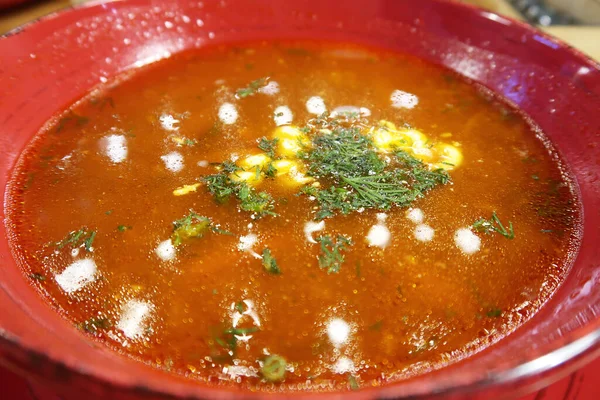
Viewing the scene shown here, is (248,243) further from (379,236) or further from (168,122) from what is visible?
(168,122)

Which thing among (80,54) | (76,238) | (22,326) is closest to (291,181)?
(76,238)

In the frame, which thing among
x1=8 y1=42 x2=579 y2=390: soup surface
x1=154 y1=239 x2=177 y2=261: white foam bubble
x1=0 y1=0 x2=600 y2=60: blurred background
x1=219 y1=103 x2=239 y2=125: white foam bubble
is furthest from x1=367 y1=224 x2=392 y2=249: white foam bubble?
x1=0 y1=0 x2=600 y2=60: blurred background

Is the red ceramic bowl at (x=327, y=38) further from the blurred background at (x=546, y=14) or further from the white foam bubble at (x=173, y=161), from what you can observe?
the blurred background at (x=546, y=14)

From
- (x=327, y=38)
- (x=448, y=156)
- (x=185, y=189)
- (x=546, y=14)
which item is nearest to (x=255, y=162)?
(x=185, y=189)

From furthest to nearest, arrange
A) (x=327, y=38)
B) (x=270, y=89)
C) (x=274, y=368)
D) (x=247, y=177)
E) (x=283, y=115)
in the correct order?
1. (x=327, y=38)
2. (x=270, y=89)
3. (x=283, y=115)
4. (x=247, y=177)
5. (x=274, y=368)

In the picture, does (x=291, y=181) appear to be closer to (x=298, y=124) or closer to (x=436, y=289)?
(x=298, y=124)

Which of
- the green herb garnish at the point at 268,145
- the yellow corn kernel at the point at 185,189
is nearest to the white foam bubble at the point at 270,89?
the green herb garnish at the point at 268,145
